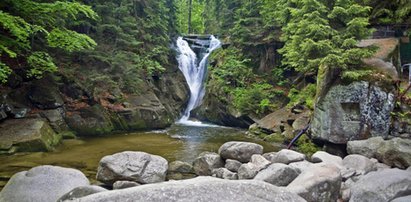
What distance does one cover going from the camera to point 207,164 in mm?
8867

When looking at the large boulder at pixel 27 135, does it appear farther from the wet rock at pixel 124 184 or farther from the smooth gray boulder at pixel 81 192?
the smooth gray boulder at pixel 81 192

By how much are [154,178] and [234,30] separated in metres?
17.0

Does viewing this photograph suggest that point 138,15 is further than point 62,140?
Yes

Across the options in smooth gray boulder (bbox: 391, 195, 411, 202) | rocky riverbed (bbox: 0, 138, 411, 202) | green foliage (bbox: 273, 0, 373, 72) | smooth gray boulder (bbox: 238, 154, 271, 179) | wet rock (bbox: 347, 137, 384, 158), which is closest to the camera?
rocky riverbed (bbox: 0, 138, 411, 202)

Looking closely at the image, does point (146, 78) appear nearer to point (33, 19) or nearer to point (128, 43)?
point (128, 43)

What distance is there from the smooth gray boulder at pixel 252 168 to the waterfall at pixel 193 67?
13996mm

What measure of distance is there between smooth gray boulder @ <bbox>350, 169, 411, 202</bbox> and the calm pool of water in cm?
553

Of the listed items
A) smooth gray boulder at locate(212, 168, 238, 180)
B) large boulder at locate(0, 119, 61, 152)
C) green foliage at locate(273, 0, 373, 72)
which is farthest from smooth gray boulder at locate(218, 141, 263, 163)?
large boulder at locate(0, 119, 61, 152)

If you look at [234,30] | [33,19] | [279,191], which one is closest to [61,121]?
[33,19]

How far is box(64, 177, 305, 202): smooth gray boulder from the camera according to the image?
129 inches

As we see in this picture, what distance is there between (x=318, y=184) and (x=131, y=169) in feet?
13.5

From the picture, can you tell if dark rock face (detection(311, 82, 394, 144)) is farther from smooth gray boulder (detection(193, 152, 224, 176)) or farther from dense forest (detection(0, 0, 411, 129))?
smooth gray boulder (detection(193, 152, 224, 176))

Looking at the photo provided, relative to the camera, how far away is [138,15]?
73.4 feet

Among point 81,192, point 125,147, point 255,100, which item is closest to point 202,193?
point 81,192
